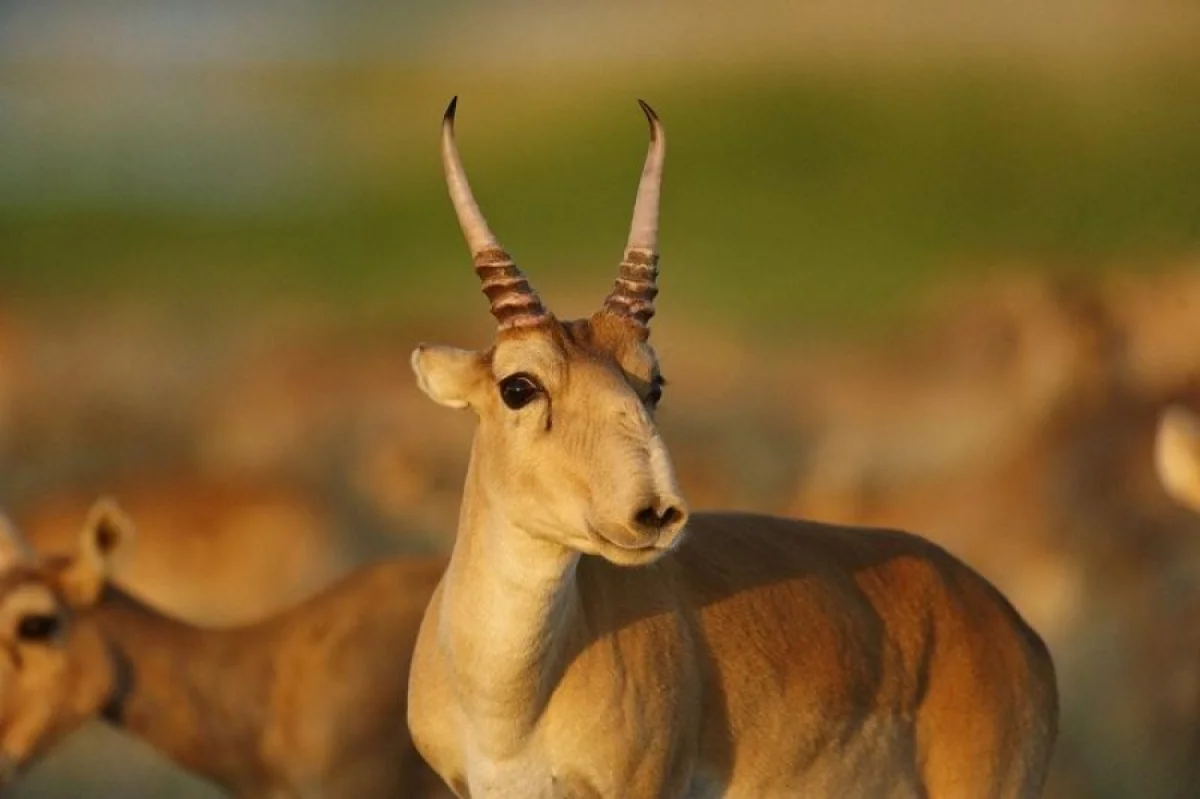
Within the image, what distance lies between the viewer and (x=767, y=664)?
8.45 meters

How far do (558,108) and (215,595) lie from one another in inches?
115

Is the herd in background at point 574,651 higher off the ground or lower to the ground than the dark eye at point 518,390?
→ lower

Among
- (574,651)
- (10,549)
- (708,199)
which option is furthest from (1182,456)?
(708,199)

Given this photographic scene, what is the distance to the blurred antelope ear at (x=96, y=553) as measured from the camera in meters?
11.5

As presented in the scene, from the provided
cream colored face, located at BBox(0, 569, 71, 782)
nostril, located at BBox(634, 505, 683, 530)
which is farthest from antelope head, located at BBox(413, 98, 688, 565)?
cream colored face, located at BBox(0, 569, 71, 782)

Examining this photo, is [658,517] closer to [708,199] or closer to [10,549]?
[10,549]

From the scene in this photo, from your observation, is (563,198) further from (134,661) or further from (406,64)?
(134,661)

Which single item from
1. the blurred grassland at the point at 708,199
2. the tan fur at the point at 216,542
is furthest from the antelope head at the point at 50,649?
the blurred grassland at the point at 708,199

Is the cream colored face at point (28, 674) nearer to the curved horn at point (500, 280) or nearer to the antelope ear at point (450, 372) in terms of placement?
the antelope ear at point (450, 372)

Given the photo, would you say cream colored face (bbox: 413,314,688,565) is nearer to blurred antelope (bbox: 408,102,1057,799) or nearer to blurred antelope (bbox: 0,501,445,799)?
blurred antelope (bbox: 408,102,1057,799)

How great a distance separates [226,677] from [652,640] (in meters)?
3.91

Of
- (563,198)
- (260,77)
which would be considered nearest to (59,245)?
(260,77)

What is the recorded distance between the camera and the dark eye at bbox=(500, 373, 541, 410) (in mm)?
7629

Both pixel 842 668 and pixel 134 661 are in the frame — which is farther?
pixel 134 661
